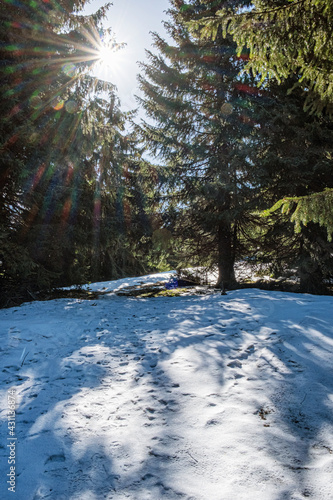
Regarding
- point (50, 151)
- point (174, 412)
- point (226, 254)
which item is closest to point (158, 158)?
point (50, 151)

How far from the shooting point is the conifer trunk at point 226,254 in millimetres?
9336

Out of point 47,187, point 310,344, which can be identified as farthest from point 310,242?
point 47,187

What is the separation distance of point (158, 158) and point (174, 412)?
8.70 m

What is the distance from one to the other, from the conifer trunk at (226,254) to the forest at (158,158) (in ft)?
0.16

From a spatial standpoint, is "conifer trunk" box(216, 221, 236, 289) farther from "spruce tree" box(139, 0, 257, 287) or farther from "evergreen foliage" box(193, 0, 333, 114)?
"evergreen foliage" box(193, 0, 333, 114)

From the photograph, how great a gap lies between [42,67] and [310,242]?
30.9 ft

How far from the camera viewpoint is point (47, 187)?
7.52 meters

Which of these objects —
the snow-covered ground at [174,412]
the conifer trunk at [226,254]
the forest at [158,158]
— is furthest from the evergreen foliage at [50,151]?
the snow-covered ground at [174,412]

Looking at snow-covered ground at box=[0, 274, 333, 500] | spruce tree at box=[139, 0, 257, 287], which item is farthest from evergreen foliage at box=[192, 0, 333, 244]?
spruce tree at box=[139, 0, 257, 287]

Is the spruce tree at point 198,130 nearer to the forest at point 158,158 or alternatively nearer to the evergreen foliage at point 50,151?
the forest at point 158,158

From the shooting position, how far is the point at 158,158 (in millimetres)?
9555

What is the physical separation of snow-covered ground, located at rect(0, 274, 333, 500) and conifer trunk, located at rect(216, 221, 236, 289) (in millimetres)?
4929

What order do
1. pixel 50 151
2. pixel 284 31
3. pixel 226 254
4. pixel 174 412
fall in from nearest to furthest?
1. pixel 174 412
2. pixel 284 31
3. pixel 50 151
4. pixel 226 254

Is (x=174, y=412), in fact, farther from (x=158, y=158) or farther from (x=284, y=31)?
(x=158, y=158)
